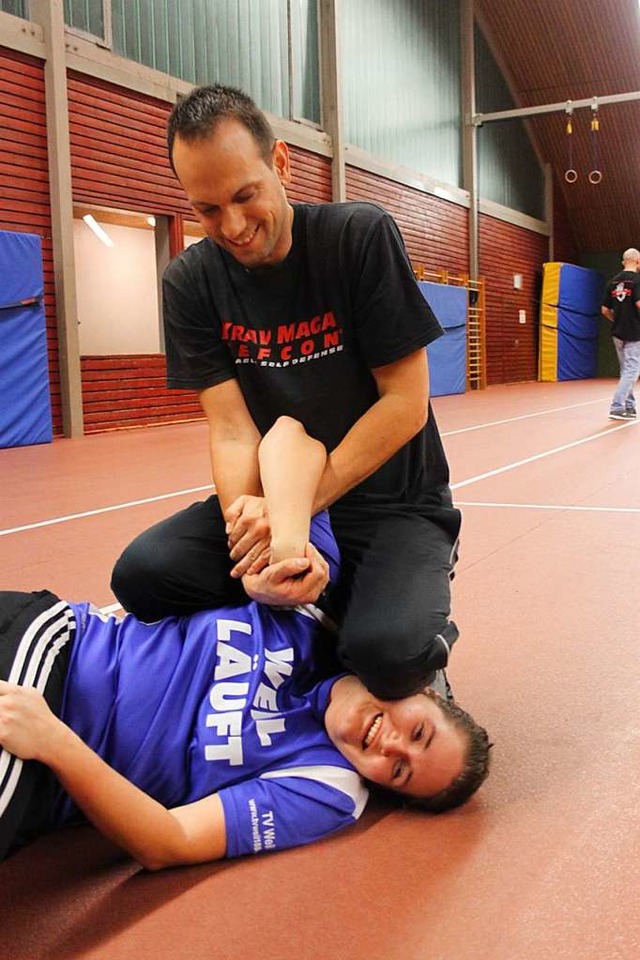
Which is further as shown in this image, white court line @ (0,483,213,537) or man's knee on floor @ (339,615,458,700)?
white court line @ (0,483,213,537)

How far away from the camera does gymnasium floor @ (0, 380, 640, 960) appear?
3.88ft

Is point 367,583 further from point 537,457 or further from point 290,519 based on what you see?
point 537,457

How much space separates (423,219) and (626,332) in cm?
646

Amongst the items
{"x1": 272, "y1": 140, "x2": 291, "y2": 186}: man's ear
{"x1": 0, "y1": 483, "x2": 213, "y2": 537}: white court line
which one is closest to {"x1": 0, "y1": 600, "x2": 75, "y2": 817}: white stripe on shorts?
{"x1": 272, "y1": 140, "x2": 291, "y2": 186}: man's ear

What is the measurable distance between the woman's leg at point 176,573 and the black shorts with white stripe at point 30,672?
8.8 inches

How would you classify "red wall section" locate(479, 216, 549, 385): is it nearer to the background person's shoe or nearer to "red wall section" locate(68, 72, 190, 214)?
the background person's shoe

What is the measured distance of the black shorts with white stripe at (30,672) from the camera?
3.95ft

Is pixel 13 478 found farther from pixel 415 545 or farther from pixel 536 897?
pixel 536 897

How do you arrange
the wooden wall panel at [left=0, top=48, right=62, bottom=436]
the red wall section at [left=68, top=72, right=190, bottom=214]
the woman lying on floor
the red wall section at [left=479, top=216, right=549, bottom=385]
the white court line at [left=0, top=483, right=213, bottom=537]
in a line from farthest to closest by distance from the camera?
the red wall section at [left=479, top=216, right=549, bottom=385] < the red wall section at [left=68, top=72, right=190, bottom=214] < the wooden wall panel at [left=0, top=48, right=62, bottom=436] < the white court line at [left=0, top=483, right=213, bottom=537] < the woman lying on floor

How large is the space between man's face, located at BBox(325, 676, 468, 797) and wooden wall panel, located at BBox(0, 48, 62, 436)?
22.5ft

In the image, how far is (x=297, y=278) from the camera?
1.88 metres

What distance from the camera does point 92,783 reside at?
1.23 m

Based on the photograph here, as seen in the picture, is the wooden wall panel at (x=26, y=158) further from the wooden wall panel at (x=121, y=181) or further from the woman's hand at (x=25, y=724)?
the woman's hand at (x=25, y=724)

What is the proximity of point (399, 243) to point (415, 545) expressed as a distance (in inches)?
24.0
